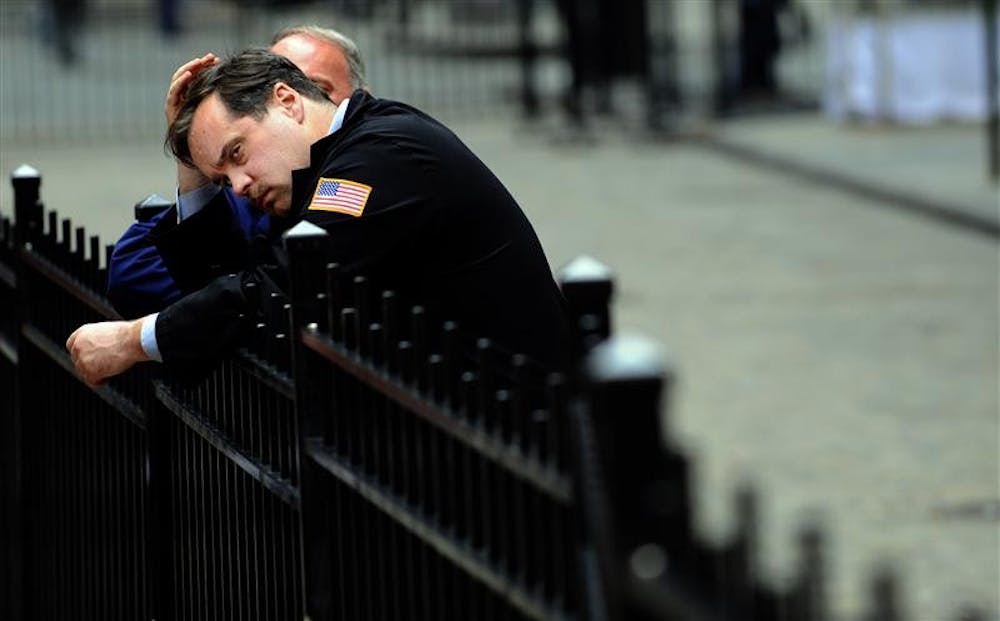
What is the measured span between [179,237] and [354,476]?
1285mm

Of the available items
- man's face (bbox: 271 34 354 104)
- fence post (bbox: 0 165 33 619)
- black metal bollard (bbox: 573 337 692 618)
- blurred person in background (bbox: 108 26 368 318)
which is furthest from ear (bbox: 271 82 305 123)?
black metal bollard (bbox: 573 337 692 618)

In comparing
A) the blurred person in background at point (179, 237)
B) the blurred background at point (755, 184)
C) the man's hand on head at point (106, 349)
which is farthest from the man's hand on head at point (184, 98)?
the blurred background at point (755, 184)

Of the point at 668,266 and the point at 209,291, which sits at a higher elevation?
the point at 209,291

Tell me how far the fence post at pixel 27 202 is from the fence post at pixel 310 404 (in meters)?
1.96

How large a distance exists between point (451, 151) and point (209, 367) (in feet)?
1.89

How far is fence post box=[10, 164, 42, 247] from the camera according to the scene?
530cm

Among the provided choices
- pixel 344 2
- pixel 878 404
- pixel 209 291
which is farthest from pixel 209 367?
pixel 344 2

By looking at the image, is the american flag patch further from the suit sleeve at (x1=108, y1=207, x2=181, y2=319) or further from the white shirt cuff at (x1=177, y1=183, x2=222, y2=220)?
the white shirt cuff at (x1=177, y1=183, x2=222, y2=220)

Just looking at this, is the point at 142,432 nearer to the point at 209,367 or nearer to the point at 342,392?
the point at 209,367

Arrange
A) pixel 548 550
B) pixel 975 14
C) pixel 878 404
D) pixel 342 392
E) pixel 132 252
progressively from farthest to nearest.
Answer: pixel 975 14, pixel 878 404, pixel 132 252, pixel 342 392, pixel 548 550

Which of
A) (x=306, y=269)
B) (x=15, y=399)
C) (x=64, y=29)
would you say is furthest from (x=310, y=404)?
(x=64, y=29)

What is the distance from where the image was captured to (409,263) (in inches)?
159

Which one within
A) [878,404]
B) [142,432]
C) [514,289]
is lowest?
[878,404]

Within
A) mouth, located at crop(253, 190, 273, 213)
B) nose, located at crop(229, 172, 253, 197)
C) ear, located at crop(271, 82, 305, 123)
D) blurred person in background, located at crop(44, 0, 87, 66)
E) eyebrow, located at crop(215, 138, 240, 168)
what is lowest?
mouth, located at crop(253, 190, 273, 213)
